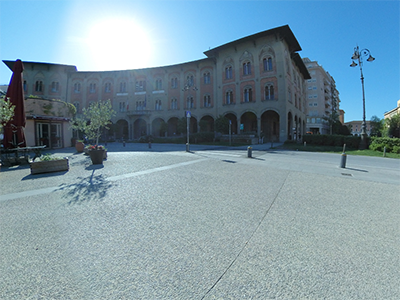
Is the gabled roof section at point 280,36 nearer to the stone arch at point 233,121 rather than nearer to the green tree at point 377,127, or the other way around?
the stone arch at point 233,121

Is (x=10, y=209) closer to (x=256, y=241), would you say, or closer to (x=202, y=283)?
(x=202, y=283)

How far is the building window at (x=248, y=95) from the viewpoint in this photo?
31.7m

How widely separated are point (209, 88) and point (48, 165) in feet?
108

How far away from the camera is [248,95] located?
3191 centimetres

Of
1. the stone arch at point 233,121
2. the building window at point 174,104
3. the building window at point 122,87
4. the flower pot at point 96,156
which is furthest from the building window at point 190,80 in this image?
the flower pot at point 96,156

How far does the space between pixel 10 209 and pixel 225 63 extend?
35749 mm

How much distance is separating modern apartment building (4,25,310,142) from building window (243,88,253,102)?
165mm

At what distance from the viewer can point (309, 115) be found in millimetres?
61750

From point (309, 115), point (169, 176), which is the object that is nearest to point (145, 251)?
point (169, 176)

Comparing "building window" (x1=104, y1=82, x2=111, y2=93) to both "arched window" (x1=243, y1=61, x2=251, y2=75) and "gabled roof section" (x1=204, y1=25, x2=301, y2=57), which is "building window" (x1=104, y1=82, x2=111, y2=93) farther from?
"arched window" (x1=243, y1=61, x2=251, y2=75)

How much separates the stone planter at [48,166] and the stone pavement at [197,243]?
1.86m

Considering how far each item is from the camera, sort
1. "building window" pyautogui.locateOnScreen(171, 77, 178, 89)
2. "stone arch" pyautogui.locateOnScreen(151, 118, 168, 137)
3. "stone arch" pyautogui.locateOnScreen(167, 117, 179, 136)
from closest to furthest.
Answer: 1. "building window" pyautogui.locateOnScreen(171, 77, 178, 89)
2. "stone arch" pyautogui.locateOnScreen(151, 118, 168, 137)
3. "stone arch" pyautogui.locateOnScreen(167, 117, 179, 136)

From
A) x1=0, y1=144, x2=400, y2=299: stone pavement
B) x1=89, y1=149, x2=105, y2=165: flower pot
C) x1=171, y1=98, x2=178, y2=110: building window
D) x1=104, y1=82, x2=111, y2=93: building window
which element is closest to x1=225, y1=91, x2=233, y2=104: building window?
x1=171, y1=98, x2=178, y2=110: building window

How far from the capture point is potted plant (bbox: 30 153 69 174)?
21.5 ft
